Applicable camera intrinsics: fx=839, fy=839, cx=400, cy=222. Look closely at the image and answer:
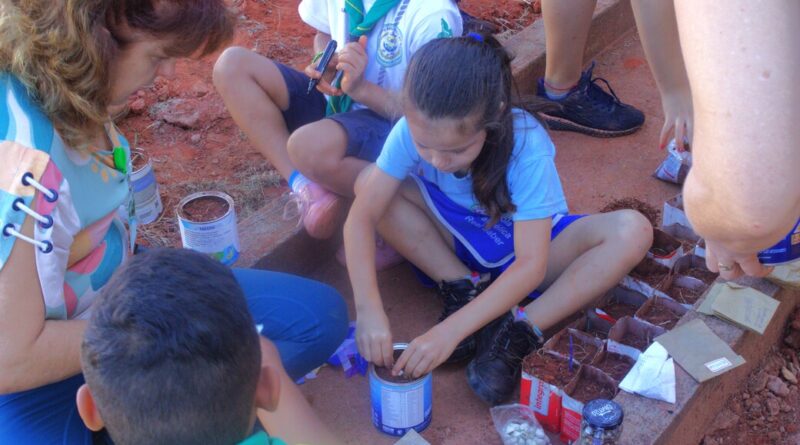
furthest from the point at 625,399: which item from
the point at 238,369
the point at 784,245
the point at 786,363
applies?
the point at 238,369

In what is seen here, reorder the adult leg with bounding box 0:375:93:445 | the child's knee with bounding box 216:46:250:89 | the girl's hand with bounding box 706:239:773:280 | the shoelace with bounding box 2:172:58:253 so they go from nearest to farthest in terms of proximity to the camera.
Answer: the girl's hand with bounding box 706:239:773:280, the shoelace with bounding box 2:172:58:253, the adult leg with bounding box 0:375:93:445, the child's knee with bounding box 216:46:250:89

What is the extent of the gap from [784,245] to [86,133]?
1.81 m

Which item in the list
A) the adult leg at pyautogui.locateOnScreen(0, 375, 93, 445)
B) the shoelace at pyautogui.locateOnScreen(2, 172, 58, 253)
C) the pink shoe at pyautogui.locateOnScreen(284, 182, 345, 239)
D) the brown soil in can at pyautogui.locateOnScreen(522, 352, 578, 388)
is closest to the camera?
the shoelace at pyautogui.locateOnScreen(2, 172, 58, 253)

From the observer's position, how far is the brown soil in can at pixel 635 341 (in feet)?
8.52

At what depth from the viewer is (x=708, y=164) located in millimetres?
1360

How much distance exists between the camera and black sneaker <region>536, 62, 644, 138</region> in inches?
153

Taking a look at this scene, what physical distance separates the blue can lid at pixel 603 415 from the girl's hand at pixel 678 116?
1129 mm

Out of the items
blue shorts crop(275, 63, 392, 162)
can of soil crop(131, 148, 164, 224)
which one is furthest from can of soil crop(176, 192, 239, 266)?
blue shorts crop(275, 63, 392, 162)

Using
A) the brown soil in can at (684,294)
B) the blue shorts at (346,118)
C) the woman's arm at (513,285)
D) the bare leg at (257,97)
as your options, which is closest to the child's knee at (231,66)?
the bare leg at (257,97)

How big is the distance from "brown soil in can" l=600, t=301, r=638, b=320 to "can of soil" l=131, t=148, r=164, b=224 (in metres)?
1.75

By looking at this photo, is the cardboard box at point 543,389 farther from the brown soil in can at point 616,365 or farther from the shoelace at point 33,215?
the shoelace at point 33,215

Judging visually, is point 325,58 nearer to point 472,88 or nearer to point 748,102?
point 472,88

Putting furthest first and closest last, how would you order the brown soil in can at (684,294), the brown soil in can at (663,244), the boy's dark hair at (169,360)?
1. the brown soil in can at (663,244)
2. the brown soil in can at (684,294)
3. the boy's dark hair at (169,360)

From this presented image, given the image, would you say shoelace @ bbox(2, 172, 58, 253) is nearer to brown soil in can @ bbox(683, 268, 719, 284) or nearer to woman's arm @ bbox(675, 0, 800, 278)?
woman's arm @ bbox(675, 0, 800, 278)
